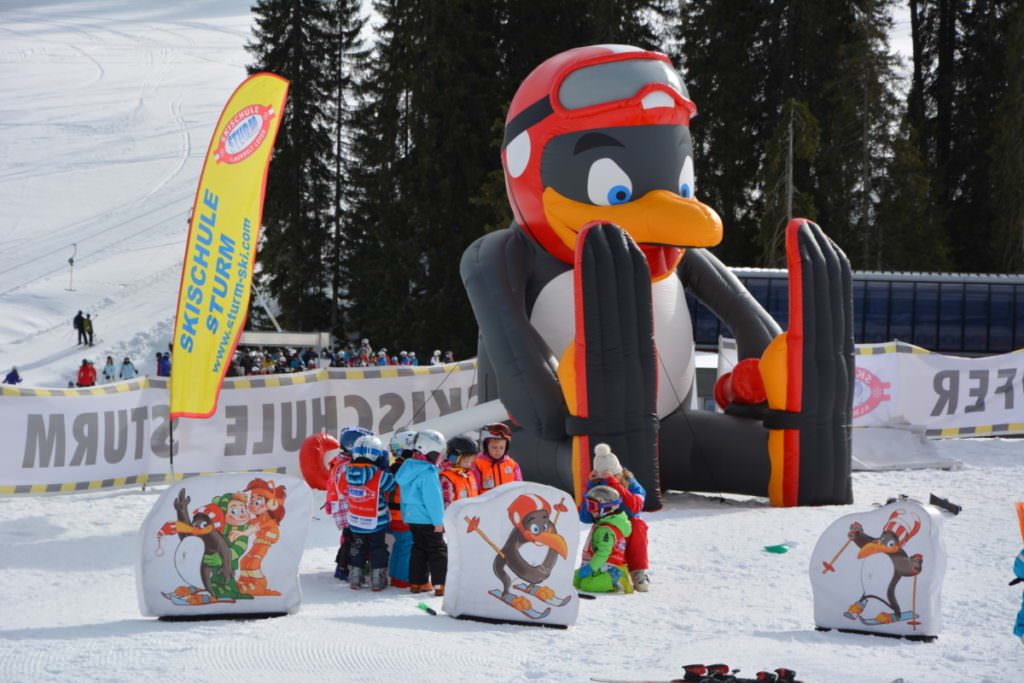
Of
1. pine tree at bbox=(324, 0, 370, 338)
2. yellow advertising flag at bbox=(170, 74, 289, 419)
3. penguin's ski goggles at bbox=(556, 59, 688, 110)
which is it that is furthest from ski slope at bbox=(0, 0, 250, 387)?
penguin's ski goggles at bbox=(556, 59, 688, 110)

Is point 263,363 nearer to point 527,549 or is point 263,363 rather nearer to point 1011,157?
point 527,549

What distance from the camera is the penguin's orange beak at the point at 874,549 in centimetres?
726

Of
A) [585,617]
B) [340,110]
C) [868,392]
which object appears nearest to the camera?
[585,617]

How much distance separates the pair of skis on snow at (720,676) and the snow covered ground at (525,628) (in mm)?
204

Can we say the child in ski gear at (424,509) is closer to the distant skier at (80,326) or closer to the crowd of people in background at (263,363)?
the crowd of people in background at (263,363)

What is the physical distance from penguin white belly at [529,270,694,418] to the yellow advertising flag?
2.76 meters

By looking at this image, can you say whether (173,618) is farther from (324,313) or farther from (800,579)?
(324,313)

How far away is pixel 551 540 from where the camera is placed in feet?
24.7

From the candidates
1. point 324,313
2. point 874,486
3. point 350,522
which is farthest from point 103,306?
point 350,522

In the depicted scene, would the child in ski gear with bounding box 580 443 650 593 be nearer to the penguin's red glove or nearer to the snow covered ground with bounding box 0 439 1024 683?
the snow covered ground with bounding box 0 439 1024 683

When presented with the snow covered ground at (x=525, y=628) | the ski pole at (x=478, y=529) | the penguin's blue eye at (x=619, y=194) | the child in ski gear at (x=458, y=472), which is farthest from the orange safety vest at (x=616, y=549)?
the penguin's blue eye at (x=619, y=194)

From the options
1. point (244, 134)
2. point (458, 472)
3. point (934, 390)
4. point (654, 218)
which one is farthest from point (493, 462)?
point (934, 390)

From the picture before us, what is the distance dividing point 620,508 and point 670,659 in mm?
2253

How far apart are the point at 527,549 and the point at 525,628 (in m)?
0.45
